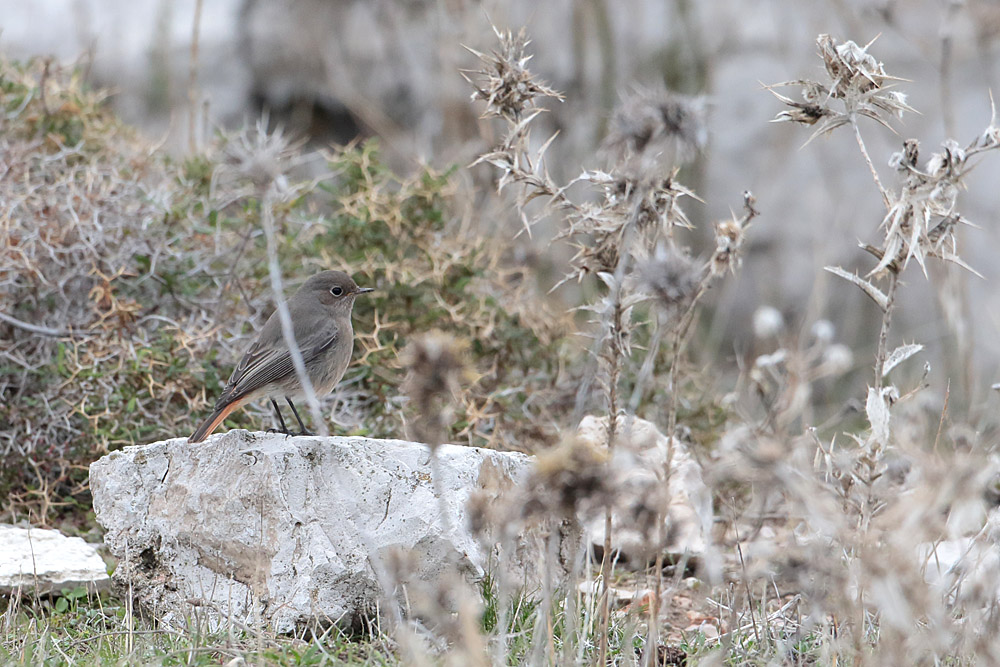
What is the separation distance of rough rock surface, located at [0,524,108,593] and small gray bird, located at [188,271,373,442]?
729 millimetres

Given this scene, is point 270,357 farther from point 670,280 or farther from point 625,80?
point 625,80

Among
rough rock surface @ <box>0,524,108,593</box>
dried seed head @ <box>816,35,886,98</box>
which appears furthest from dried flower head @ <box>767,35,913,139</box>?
rough rock surface @ <box>0,524,108,593</box>

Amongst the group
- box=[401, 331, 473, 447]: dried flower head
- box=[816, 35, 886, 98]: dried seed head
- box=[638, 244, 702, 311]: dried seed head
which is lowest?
box=[401, 331, 473, 447]: dried flower head

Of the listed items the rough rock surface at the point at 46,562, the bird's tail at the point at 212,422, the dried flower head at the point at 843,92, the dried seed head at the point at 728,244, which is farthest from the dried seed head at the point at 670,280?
the rough rock surface at the point at 46,562

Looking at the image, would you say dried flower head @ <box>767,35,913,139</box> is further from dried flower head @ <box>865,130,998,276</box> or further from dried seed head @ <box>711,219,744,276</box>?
dried seed head @ <box>711,219,744,276</box>

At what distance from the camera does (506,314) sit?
6141 millimetres

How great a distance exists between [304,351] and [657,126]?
2755 mm

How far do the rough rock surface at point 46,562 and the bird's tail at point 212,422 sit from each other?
0.72 meters

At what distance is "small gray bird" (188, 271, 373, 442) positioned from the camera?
4574mm

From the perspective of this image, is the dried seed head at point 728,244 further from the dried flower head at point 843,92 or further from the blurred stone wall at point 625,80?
the blurred stone wall at point 625,80

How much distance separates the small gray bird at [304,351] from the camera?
180 inches

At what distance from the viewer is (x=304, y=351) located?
16.1 feet

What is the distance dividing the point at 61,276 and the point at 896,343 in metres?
6.77

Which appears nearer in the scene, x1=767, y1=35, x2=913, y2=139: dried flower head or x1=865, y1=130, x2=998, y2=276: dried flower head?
x1=865, y1=130, x2=998, y2=276: dried flower head
